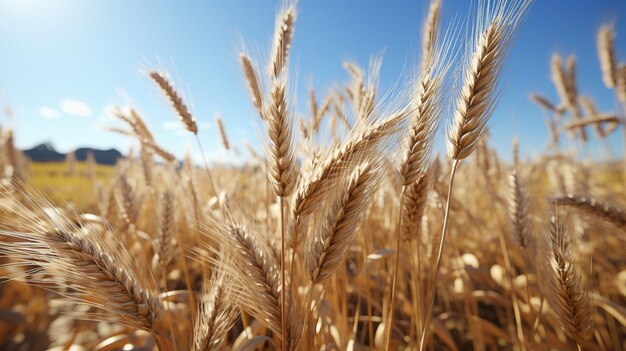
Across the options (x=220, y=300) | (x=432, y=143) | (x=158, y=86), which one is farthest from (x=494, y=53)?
(x=158, y=86)

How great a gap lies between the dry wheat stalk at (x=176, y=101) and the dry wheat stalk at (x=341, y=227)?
1.25 m

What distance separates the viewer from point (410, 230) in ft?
3.95

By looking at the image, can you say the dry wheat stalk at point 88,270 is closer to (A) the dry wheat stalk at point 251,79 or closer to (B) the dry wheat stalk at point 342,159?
(B) the dry wheat stalk at point 342,159

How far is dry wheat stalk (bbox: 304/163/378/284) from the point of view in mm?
862

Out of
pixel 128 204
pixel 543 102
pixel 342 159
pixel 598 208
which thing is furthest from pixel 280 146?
pixel 543 102

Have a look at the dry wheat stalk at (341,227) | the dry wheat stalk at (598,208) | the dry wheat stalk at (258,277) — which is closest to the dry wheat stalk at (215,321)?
the dry wheat stalk at (258,277)

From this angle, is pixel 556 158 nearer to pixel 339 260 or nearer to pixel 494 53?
pixel 494 53

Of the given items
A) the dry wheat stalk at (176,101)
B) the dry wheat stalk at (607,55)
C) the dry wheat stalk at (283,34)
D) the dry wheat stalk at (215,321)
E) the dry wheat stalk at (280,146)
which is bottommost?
the dry wheat stalk at (215,321)

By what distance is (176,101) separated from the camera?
5.74 feet

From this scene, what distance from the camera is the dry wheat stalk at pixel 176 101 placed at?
68.5 inches

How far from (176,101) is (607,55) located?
436 centimetres

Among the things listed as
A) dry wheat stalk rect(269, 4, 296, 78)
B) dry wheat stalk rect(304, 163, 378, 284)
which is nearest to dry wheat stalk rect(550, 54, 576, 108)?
dry wheat stalk rect(269, 4, 296, 78)

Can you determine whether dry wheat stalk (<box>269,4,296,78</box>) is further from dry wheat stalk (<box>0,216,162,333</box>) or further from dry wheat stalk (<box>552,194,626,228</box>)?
dry wheat stalk (<box>552,194,626,228</box>)

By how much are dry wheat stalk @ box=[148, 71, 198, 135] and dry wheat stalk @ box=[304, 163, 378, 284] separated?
4.11ft
